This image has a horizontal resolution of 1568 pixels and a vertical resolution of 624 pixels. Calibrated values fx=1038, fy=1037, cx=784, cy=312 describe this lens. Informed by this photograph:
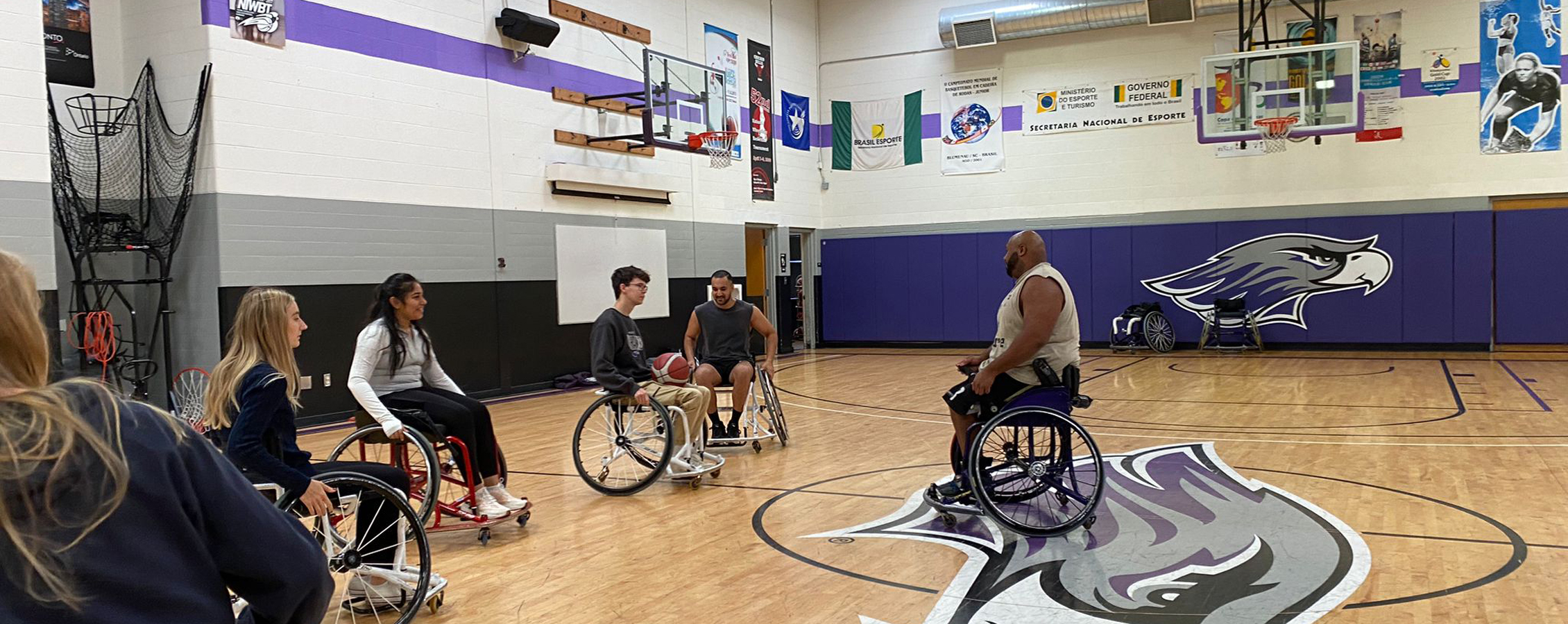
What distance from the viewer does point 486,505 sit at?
4438 millimetres

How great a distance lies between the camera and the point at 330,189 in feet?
27.9

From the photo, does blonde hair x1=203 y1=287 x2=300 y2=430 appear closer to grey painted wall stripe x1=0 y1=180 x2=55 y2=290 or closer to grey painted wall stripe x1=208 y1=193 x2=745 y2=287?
grey painted wall stripe x1=0 y1=180 x2=55 y2=290

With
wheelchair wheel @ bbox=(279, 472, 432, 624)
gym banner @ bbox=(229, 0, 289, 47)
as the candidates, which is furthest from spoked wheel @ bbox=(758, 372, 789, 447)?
gym banner @ bbox=(229, 0, 289, 47)

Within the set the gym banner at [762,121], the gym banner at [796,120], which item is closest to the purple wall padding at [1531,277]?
the gym banner at [796,120]

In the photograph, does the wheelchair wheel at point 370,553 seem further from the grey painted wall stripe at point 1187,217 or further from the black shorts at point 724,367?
the grey painted wall stripe at point 1187,217

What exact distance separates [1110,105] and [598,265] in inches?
289

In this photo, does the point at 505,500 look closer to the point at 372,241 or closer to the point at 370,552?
the point at 370,552

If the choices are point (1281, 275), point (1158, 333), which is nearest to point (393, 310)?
point (1158, 333)

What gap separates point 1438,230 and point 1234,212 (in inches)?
90.3

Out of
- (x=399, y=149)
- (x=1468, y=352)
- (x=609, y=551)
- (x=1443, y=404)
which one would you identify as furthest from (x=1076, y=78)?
(x=609, y=551)

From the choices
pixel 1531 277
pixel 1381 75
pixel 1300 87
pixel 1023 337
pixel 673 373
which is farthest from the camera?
pixel 1381 75

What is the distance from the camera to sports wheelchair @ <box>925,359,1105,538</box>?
13.5 ft

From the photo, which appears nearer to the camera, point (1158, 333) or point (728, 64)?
point (728, 64)

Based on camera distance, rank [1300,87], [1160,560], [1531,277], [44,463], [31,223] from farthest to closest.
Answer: [1531,277], [1300,87], [31,223], [1160,560], [44,463]
